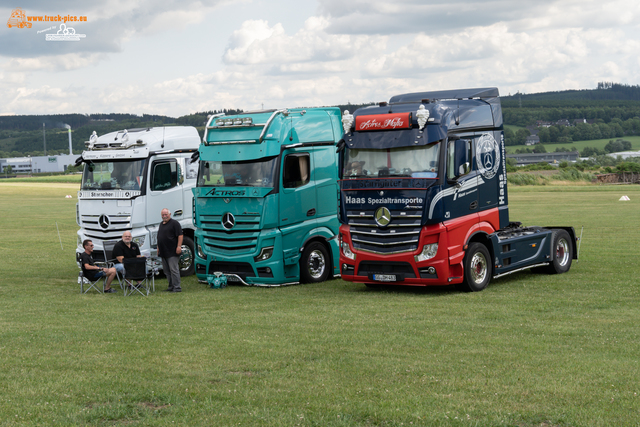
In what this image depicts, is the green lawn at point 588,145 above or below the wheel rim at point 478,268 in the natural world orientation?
above

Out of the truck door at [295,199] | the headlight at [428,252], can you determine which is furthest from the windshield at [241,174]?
the headlight at [428,252]

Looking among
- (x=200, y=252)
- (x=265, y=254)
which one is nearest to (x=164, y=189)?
(x=200, y=252)

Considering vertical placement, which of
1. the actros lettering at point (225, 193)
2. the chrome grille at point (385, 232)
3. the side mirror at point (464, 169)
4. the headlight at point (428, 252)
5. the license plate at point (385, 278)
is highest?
the side mirror at point (464, 169)

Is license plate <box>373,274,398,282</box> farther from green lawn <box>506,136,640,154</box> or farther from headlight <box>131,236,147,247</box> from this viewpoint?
green lawn <box>506,136,640,154</box>

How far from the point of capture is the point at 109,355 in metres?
9.38

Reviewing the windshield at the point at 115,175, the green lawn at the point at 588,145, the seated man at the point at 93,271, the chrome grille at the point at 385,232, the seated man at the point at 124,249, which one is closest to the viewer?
the chrome grille at the point at 385,232

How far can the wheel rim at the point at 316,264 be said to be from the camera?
1681 centimetres

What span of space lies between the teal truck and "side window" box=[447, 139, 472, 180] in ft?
12.5

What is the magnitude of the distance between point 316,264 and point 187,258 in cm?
364

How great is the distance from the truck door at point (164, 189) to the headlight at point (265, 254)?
3283 millimetres

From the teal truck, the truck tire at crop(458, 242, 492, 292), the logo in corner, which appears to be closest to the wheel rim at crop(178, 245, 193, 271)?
the teal truck

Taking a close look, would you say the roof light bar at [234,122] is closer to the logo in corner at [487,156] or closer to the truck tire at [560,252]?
the logo in corner at [487,156]

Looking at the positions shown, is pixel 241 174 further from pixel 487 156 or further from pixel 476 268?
pixel 476 268

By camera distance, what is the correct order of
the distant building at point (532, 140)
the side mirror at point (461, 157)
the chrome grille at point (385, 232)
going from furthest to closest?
the distant building at point (532, 140), the side mirror at point (461, 157), the chrome grille at point (385, 232)
